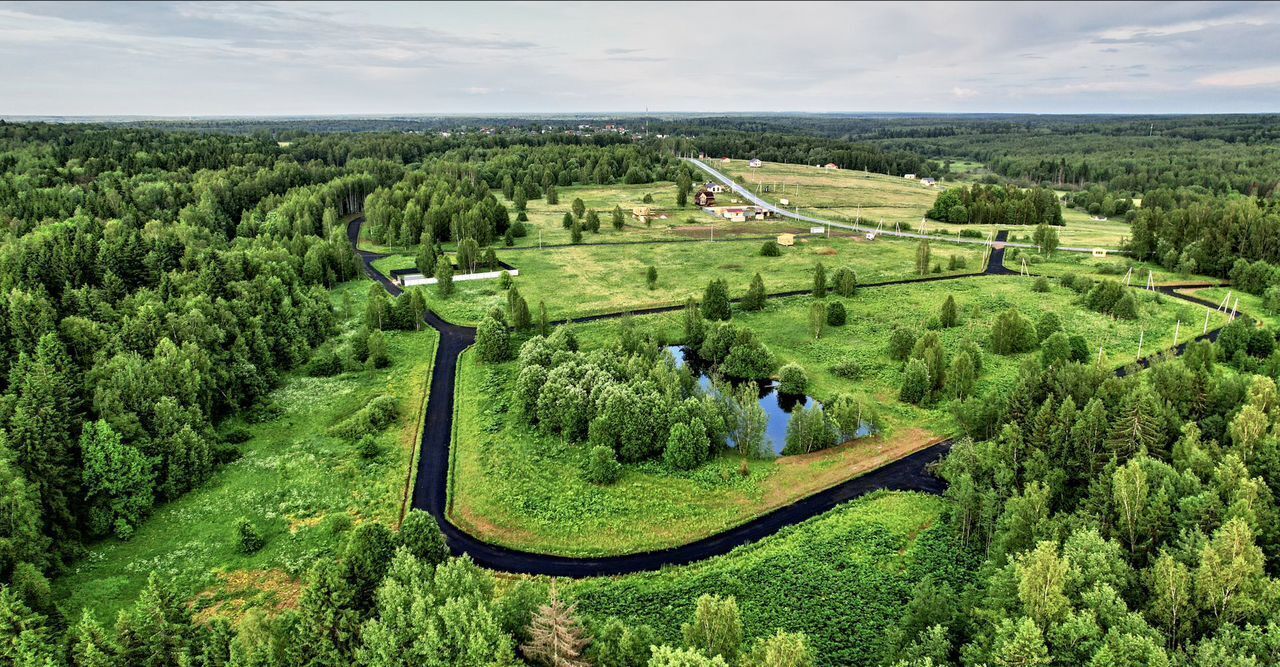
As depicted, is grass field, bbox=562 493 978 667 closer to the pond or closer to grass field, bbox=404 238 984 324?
the pond

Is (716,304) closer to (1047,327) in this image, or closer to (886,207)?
(1047,327)

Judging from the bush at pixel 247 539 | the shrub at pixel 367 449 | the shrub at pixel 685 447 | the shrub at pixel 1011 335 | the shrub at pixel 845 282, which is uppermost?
the shrub at pixel 845 282

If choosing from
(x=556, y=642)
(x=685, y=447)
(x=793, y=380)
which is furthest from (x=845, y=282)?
(x=556, y=642)

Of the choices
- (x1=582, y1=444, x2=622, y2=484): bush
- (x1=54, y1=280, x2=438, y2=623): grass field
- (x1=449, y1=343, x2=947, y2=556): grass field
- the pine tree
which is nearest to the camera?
the pine tree

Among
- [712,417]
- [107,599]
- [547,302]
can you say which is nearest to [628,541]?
[712,417]

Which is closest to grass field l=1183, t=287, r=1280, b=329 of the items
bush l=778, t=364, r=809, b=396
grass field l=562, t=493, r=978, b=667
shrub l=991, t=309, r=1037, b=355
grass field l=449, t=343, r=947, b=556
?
shrub l=991, t=309, r=1037, b=355

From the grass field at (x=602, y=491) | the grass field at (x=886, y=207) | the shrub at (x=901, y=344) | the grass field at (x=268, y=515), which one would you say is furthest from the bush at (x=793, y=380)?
the grass field at (x=886, y=207)

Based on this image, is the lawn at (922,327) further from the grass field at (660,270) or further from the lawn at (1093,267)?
the lawn at (1093,267)
